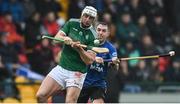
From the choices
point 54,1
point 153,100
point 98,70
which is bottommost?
point 153,100

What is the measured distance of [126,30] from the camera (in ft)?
65.4

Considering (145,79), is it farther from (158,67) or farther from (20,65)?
(20,65)

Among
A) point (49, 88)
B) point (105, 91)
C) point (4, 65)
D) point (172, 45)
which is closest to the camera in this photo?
point (49, 88)

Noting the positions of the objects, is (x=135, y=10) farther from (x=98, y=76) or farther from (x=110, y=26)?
(x=98, y=76)

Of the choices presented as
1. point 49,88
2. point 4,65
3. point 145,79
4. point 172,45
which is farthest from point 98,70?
point 172,45

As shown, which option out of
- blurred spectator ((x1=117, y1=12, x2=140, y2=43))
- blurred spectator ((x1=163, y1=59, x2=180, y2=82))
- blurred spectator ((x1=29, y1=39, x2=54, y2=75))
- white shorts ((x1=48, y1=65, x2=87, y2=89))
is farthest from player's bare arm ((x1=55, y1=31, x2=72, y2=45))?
blurred spectator ((x1=163, y1=59, x2=180, y2=82))

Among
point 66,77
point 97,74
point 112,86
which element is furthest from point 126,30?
point 66,77

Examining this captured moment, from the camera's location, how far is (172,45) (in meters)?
20.8

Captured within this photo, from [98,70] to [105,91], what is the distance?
48 cm

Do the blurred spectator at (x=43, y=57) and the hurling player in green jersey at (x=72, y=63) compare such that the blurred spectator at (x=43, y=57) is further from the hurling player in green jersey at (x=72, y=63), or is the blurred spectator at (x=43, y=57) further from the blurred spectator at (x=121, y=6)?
the hurling player in green jersey at (x=72, y=63)

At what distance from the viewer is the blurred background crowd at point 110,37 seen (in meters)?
18.0

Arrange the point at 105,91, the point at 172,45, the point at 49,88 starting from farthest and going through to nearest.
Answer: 1. the point at 172,45
2. the point at 105,91
3. the point at 49,88

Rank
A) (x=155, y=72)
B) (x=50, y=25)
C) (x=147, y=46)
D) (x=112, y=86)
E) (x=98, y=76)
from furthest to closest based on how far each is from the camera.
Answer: (x=147, y=46) → (x=155, y=72) → (x=50, y=25) → (x=112, y=86) → (x=98, y=76)

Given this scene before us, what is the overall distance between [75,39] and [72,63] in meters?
0.42
